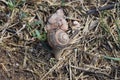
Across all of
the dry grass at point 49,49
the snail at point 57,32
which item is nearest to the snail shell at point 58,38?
the snail at point 57,32

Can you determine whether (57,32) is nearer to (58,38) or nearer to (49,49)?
(58,38)

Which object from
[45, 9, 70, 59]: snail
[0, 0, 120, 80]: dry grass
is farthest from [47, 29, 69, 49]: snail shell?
[0, 0, 120, 80]: dry grass

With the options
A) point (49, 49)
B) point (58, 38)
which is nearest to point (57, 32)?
point (58, 38)

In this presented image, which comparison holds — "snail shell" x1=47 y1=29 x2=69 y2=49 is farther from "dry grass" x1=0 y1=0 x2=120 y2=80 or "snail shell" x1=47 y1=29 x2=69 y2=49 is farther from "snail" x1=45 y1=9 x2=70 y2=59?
"dry grass" x1=0 y1=0 x2=120 y2=80

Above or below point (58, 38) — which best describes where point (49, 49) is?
below

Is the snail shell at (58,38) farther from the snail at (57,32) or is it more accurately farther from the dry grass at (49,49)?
the dry grass at (49,49)
